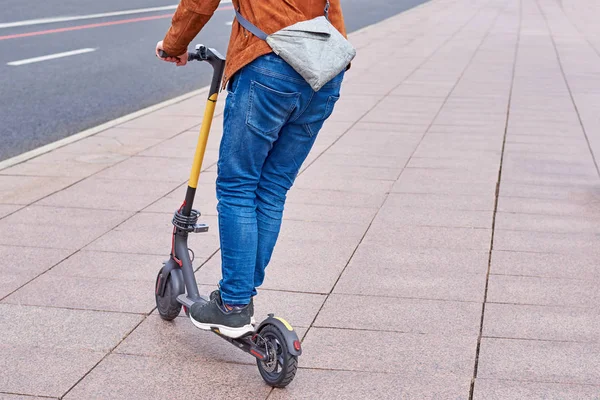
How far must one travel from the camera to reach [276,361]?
337cm

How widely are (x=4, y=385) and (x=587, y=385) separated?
200cm

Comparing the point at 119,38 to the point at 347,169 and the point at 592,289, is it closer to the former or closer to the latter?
the point at 347,169

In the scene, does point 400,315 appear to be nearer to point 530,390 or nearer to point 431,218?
point 530,390

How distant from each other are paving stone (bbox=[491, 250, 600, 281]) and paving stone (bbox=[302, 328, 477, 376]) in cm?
100

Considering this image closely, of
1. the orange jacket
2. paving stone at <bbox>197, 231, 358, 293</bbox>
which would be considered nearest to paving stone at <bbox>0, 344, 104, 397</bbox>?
paving stone at <bbox>197, 231, 358, 293</bbox>

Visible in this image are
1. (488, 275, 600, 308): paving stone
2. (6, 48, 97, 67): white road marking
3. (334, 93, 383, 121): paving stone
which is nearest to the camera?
(488, 275, 600, 308): paving stone

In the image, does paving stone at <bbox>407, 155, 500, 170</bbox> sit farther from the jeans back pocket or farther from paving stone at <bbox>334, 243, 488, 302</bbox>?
the jeans back pocket

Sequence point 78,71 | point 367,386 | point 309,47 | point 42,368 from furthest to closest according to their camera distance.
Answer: point 78,71, point 42,368, point 367,386, point 309,47

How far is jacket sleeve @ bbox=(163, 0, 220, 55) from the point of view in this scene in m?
3.31

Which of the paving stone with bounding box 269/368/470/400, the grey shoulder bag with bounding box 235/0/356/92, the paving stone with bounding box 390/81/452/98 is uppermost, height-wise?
the grey shoulder bag with bounding box 235/0/356/92

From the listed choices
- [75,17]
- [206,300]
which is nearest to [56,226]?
[206,300]

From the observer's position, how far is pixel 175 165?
7.14 meters

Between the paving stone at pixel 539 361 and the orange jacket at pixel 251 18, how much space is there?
133cm

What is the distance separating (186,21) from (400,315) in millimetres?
1557
